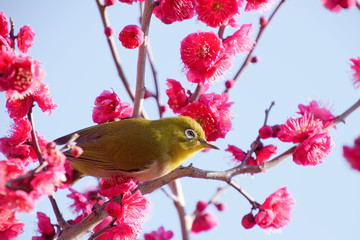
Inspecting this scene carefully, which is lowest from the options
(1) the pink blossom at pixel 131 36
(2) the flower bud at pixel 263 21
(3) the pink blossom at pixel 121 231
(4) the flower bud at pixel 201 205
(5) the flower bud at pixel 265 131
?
(4) the flower bud at pixel 201 205

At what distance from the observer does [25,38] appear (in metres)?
2.23

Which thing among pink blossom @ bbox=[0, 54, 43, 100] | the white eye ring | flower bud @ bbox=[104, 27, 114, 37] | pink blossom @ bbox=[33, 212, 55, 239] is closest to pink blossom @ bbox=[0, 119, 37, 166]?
pink blossom @ bbox=[33, 212, 55, 239]

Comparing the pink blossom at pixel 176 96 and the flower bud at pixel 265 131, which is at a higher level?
the pink blossom at pixel 176 96

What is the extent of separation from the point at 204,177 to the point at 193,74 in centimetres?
74

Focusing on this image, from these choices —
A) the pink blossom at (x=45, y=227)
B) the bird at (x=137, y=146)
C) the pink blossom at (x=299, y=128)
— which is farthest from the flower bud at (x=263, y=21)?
the pink blossom at (x=45, y=227)

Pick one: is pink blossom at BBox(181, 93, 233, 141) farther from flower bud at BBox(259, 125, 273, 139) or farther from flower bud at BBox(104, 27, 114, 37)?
flower bud at BBox(104, 27, 114, 37)

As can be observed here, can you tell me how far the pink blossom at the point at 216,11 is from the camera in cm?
250

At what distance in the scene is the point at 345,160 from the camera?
1.01 meters

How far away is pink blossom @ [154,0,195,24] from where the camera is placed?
2408 millimetres

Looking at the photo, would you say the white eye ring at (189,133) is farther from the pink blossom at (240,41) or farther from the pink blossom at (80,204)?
the pink blossom at (80,204)

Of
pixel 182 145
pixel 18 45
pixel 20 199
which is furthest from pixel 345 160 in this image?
pixel 182 145

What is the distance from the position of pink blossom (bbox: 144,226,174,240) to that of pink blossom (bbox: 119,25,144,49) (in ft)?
4.83

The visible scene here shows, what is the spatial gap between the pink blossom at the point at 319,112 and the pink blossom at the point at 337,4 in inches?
24.5

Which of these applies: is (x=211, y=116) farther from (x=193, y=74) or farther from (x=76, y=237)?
(x=76, y=237)
